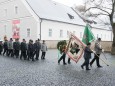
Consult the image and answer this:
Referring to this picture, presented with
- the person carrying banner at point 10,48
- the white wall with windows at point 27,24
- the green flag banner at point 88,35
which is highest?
the white wall with windows at point 27,24

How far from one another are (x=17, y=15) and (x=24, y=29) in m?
2.81

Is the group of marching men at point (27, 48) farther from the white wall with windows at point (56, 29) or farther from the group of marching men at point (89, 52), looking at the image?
the white wall with windows at point (56, 29)

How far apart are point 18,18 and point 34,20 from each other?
167 inches

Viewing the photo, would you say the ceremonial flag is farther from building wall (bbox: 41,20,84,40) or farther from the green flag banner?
building wall (bbox: 41,20,84,40)

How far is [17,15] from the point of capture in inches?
1476

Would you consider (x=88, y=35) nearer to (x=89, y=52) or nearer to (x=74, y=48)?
(x=74, y=48)

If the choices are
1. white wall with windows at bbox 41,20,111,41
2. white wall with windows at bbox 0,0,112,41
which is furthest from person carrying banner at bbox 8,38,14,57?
white wall with windows at bbox 41,20,111,41

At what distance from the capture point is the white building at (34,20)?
34625 mm

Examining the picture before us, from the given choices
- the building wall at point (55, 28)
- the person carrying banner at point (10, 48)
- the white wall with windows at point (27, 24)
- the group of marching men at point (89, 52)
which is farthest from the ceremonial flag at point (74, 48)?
the building wall at point (55, 28)

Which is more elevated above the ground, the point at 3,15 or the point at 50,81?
the point at 3,15

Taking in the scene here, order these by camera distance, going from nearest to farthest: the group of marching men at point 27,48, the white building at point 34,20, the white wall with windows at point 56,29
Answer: the group of marching men at point 27,48
the white building at point 34,20
the white wall with windows at point 56,29

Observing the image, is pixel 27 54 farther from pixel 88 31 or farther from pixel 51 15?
pixel 51 15

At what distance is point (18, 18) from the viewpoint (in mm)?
37438

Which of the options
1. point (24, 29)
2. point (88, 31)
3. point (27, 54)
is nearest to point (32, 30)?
point (24, 29)
